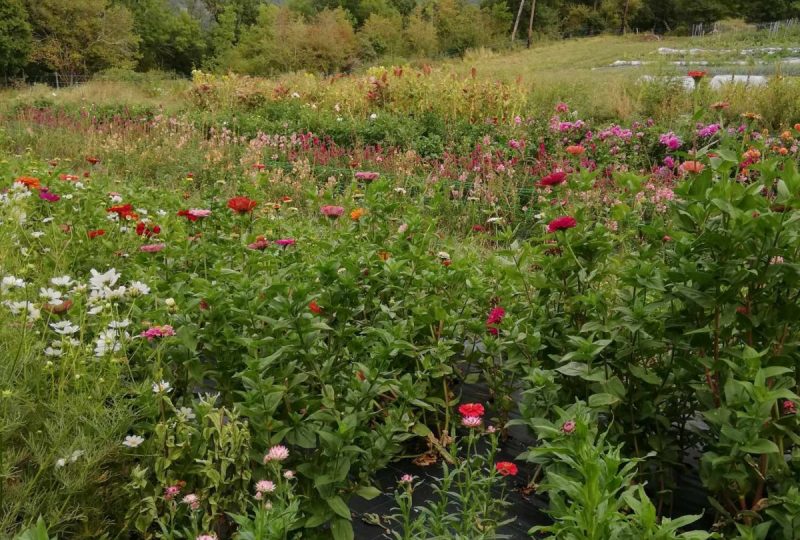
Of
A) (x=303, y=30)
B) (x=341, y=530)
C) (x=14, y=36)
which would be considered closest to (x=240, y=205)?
(x=341, y=530)

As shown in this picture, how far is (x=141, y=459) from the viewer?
1.86 meters

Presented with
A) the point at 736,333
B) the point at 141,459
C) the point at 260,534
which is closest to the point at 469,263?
the point at 736,333

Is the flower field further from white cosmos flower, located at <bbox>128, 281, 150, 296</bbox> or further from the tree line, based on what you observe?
the tree line

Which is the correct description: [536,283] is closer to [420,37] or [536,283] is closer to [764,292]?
[764,292]

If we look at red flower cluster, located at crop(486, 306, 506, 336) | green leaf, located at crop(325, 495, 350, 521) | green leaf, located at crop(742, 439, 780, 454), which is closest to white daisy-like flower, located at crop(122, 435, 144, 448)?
green leaf, located at crop(325, 495, 350, 521)

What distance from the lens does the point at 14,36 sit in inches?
1400

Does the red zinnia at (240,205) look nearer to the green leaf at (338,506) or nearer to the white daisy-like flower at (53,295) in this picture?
the white daisy-like flower at (53,295)

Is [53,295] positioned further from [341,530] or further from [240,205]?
[341,530]

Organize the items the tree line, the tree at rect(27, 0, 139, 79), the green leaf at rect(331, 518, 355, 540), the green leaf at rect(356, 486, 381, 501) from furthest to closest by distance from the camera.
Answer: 1. the tree at rect(27, 0, 139, 79)
2. the tree line
3. the green leaf at rect(356, 486, 381, 501)
4. the green leaf at rect(331, 518, 355, 540)

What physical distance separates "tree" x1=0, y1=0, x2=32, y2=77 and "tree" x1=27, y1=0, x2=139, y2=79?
74cm

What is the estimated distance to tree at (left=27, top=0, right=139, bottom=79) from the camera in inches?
1455

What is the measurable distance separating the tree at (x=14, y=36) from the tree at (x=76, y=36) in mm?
743

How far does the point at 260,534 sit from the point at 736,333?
5.04ft

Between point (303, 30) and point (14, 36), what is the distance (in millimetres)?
16039
